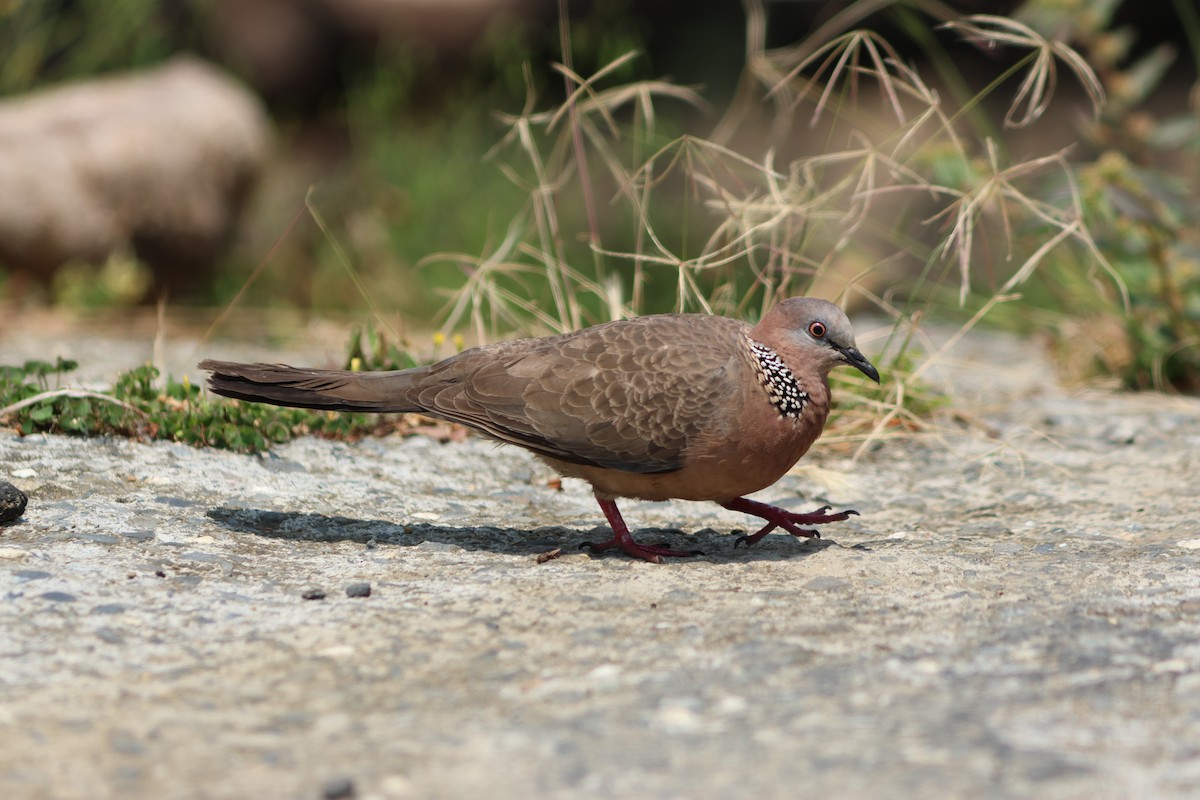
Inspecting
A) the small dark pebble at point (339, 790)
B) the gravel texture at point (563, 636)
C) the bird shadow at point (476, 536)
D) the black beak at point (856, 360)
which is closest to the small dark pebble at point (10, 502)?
the gravel texture at point (563, 636)

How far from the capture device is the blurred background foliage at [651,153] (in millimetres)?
5742

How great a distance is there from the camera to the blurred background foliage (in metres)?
5.74

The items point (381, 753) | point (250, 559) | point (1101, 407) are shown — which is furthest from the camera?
point (1101, 407)

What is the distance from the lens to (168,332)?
319 inches

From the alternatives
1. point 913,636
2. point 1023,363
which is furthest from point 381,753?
point 1023,363

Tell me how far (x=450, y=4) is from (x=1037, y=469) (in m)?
7.16

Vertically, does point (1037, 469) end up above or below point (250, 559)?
above

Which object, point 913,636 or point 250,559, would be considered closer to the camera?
point 913,636

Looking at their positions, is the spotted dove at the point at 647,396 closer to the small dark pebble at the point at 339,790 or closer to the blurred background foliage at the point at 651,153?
the blurred background foliage at the point at 651,153

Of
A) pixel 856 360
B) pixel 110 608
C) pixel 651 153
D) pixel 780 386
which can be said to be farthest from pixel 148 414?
pixel 651 153

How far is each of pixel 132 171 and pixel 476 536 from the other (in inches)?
210

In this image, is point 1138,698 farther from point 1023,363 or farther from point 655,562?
point 1023,363

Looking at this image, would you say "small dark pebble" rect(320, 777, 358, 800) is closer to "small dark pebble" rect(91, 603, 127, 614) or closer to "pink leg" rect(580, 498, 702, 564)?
"small dark pebble" rect(91, 603, 127, 614)

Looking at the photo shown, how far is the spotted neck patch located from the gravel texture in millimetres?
467
